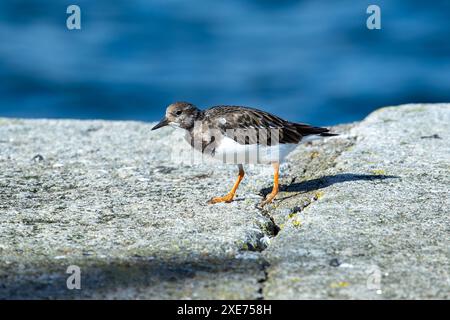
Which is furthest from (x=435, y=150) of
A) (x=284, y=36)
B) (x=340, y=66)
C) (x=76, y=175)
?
(x=284, y=36)

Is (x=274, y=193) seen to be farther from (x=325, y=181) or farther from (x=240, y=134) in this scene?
(x=240, y=134)

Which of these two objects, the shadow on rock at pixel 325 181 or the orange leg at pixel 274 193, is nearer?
the orange leg at pixel 274 193

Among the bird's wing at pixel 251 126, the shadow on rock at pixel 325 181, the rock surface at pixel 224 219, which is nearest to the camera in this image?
the rock surface at pixel 224 219

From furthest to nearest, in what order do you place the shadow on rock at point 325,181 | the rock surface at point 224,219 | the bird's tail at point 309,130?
the bird's tail at point 309,130
the shadow on rock at point 325,181
the rock surface at point 224,219

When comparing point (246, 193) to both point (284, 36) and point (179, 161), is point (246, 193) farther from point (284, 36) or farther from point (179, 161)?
point (284, 36)

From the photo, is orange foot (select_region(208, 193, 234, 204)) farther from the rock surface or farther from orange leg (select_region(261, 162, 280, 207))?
orange leg (select_region(261, 162, 280, 207))

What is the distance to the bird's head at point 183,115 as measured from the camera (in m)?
5.84

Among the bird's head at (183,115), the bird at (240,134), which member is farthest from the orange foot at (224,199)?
the bird's head at (183,115)

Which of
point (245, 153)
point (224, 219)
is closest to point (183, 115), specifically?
point (245, 153)

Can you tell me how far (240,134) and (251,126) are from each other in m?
0.16

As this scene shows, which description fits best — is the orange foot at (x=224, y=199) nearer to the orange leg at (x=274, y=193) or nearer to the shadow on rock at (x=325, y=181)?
the orange leg at (x=274, y=193)

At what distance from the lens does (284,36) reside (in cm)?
1449

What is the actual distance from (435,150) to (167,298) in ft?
11.1

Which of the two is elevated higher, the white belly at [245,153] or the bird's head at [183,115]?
the bird's head at [183,115]
